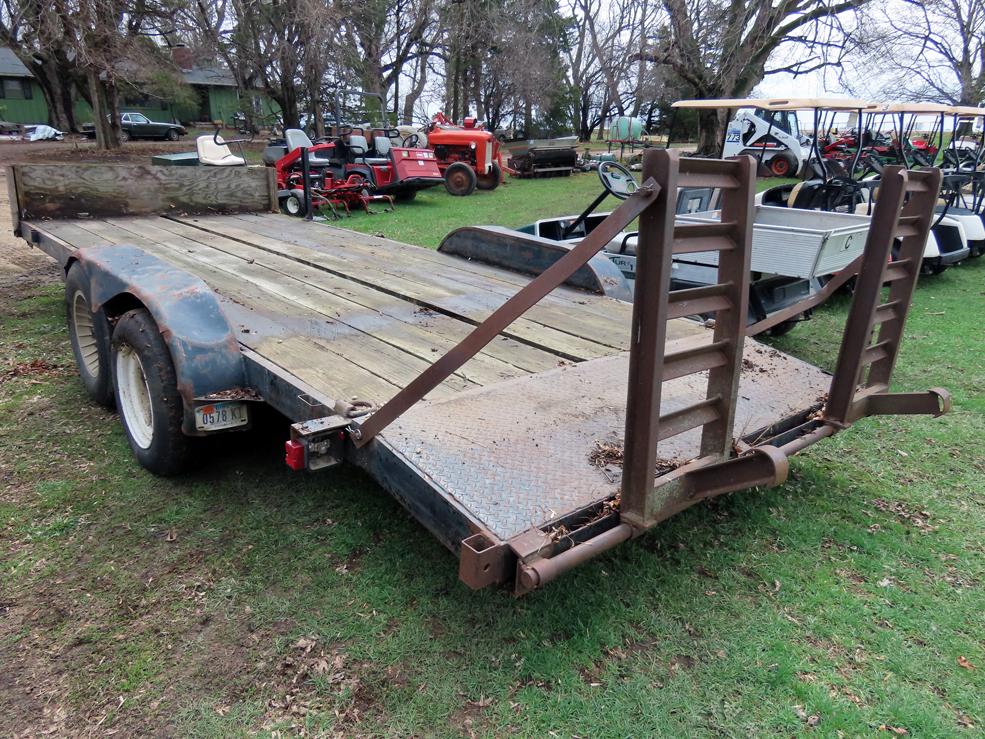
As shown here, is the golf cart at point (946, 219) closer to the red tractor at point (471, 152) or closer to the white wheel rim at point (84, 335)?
the white wheel rim at point (84, 335)

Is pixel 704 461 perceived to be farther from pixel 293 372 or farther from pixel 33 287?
pixel 33 287

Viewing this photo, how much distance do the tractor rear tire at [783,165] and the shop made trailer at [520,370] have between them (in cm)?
1756

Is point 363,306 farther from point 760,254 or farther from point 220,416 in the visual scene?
point 760,254

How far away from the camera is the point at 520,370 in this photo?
2.89 meters

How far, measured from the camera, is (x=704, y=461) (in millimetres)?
2137

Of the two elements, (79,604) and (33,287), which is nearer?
(79,604)

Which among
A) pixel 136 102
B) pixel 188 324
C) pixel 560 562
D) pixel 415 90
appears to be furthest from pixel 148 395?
pixel 136 102

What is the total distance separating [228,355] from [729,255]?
6.34 feet

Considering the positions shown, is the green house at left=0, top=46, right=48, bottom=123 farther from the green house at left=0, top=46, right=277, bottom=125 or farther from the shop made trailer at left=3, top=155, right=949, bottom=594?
the shop made trailer at left=3, top=155, right=949, bottom=594

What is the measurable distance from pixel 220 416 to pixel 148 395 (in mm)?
674

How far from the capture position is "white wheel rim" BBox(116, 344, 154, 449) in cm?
333

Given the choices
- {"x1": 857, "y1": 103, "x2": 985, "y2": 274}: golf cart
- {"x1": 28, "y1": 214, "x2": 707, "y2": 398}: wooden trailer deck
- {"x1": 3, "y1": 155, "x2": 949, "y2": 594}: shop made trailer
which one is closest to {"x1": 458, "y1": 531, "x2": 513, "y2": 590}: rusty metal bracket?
{"x1": 3, "y1": 155, "x2": 949, "y2": 594}: shop made trailer

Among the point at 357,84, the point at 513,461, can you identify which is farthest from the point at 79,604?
the point at 357,84

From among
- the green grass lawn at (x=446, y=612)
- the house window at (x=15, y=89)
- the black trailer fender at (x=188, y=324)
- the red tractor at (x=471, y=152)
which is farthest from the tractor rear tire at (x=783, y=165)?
A: the house window at (x=15, y=89)
